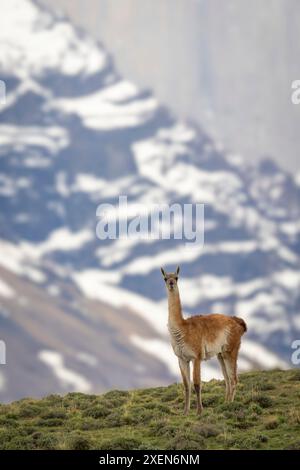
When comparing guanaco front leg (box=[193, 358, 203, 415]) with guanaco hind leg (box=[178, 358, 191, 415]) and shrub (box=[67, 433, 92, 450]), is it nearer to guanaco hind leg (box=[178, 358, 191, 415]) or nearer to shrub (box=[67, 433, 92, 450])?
guanaco hind leg (box=[178, 358, 191, 415])

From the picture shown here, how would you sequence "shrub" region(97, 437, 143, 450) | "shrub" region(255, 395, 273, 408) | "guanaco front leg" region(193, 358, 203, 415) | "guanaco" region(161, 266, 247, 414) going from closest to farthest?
"shrub" region(97, 437, 143, 450), "guanaco front leg" region(193, 358, 203, 415), "guanaco" region(161, 266, 247, 414), "shrub" region(255, 395, 273, 408)

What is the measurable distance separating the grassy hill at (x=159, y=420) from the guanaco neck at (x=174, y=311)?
3.32 meters

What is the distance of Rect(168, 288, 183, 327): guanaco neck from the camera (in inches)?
1599

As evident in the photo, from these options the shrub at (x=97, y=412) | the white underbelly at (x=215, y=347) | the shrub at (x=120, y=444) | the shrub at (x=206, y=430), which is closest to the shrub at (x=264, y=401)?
the white underbelly at (x=215, y=347)

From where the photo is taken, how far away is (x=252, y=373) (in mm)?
54094

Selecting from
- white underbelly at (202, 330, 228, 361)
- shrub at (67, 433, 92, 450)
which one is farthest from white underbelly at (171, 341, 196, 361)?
shrub at (67, 433, 92, 450)

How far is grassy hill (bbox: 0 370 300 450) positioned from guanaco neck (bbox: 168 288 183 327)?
131 inches

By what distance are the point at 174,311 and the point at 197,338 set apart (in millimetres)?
1239

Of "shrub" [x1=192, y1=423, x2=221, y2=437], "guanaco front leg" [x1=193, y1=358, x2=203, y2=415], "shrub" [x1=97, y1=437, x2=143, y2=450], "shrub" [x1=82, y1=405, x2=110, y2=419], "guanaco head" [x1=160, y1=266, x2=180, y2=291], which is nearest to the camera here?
"shrub" [x1=97, y1=437, x2=143, y2=450]

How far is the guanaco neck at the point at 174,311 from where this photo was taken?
133ft
